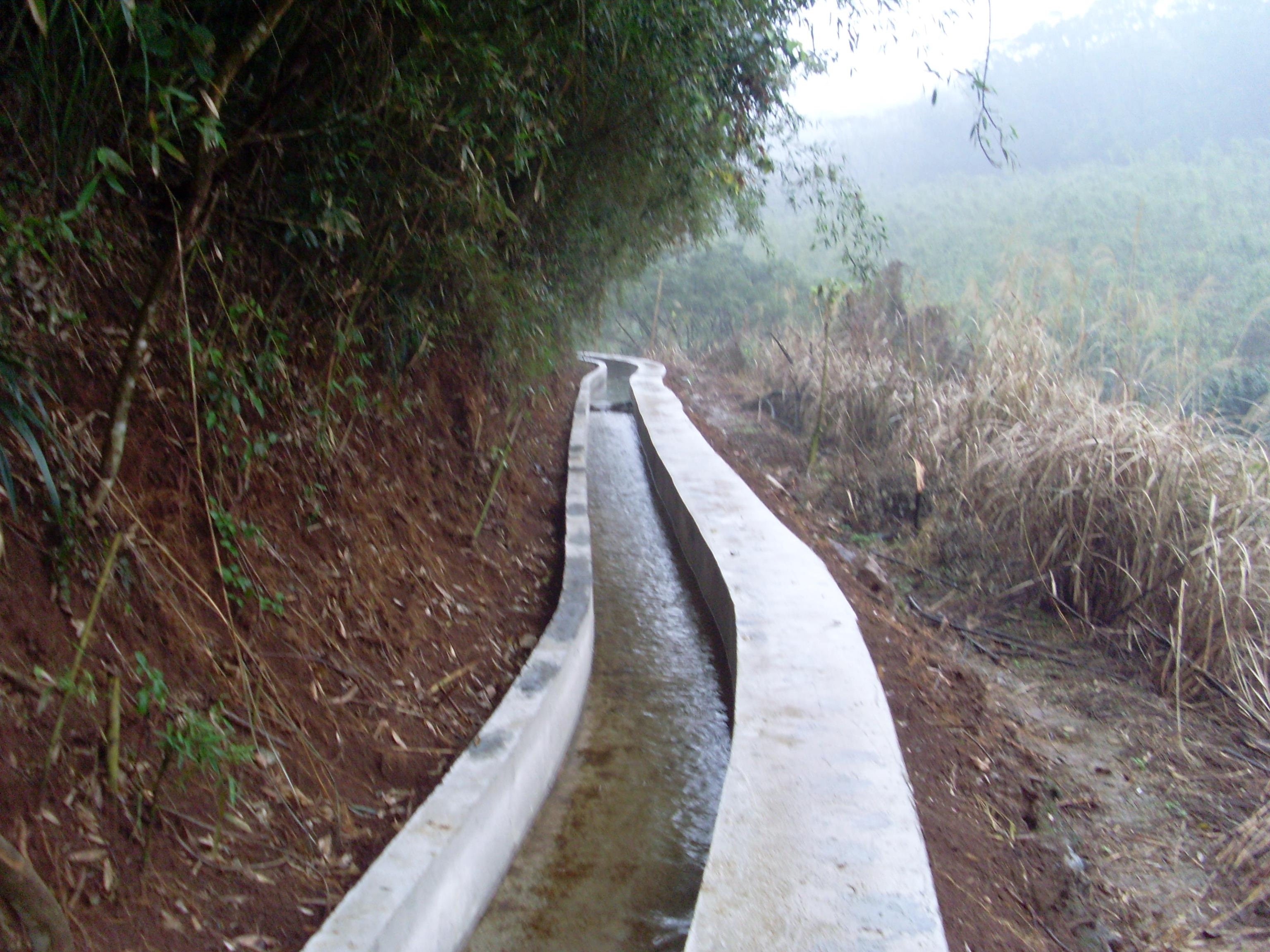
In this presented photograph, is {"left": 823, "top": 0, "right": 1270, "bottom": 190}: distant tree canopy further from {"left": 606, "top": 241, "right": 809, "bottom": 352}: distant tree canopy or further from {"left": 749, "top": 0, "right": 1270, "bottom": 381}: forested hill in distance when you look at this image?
{"left": 606, "top": 241, "right": 809, "bottom": 352}: distant tree canopy

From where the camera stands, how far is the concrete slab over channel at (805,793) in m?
2.21

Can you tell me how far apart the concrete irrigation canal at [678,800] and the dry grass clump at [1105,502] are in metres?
1.57

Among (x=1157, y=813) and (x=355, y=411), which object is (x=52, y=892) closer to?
(x=355, y=411)

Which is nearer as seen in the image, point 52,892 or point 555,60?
point 52,892

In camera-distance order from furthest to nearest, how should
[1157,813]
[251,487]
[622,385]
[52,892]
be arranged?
[622,385]
[1157,813]
[251,487]
[52,892]

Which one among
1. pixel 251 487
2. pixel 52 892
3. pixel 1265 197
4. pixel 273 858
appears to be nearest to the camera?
pixel 52 892

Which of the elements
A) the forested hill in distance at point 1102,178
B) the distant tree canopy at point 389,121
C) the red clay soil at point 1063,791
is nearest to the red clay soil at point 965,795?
the red clay soil at point 1063,791

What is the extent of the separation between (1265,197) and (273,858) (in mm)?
26911

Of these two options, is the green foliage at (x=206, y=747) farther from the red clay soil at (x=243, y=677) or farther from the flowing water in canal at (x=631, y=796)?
the flowing water in canal at (x=631, y=796)

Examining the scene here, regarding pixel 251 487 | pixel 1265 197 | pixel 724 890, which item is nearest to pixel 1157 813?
pixel 724 890

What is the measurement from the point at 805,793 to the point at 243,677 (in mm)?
1712

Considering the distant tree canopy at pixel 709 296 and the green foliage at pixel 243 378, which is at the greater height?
the distant tree canopy at pixel 709 296

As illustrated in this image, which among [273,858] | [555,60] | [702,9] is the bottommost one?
[273,858]

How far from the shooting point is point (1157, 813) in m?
3.49
